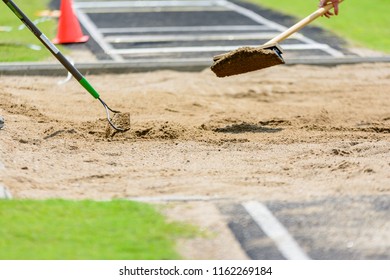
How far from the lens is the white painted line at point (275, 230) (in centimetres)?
648

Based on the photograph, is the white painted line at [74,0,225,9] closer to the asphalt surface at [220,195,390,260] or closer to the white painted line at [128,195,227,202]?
the white painted line at [128,195,227,202]

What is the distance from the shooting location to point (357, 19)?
55.5ft

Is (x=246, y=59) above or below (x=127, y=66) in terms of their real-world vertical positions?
above

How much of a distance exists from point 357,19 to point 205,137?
313 inches

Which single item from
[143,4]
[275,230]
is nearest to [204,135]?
[275,230]

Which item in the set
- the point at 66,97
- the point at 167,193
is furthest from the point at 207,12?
the point at 167,193

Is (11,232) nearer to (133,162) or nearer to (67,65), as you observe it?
(133,162)

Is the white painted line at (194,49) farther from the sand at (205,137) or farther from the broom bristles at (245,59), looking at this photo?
the broom bristles at (245,59)

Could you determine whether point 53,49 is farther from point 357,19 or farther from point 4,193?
point 357,19

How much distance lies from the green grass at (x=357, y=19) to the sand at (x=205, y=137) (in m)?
1.95

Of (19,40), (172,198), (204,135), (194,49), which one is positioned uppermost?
(172,198)

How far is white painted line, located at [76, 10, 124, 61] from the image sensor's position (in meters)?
13.9

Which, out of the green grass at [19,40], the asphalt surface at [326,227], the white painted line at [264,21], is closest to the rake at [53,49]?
the asphalt surface at [326,227]

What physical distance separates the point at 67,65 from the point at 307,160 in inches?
105
